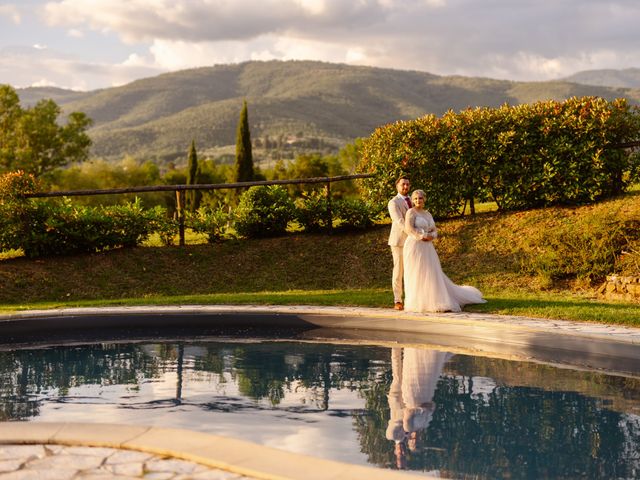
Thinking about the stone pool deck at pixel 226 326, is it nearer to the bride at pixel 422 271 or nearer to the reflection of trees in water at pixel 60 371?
the bride at pixel 422 271

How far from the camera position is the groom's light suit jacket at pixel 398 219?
10883mm

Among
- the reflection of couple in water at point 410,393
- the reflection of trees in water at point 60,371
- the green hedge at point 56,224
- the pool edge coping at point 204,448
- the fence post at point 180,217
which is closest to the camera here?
the pool edge coping at point 204,448

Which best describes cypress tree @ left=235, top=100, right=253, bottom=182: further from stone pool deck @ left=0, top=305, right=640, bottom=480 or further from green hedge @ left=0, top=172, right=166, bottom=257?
stone pool deck @ left=0, top=305, right=640, bottom=480

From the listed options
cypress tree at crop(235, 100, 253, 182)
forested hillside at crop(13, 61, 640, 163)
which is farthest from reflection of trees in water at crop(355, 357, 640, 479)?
forested hillside at crop(13, 61, 640, 163)

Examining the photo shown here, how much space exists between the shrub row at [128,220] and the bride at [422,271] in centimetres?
557

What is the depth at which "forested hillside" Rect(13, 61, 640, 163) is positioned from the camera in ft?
341

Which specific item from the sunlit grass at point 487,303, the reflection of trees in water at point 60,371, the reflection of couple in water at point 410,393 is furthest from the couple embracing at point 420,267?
the reflection of trees in water at point 60,371

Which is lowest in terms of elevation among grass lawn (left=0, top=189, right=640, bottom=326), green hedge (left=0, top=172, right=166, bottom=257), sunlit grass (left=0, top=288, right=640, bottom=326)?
sunlit grass (left=0, top=288, right=640, bottom=326)

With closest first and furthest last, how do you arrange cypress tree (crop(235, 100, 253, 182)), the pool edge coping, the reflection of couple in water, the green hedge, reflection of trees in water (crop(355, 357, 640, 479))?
the pool edge coping < reflection of trees in water (crop(355, 357, 640, 479)) < the reflection of couple in water < the green hedge < cypress tree (crop(235, 100, 253, 182))

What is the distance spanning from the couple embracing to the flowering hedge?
5057mm

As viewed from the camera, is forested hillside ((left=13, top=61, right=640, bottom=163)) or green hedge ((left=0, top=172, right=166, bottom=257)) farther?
forested hillside ((left=13, top=61, right=640, bottom=163))

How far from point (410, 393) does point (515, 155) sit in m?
9.62

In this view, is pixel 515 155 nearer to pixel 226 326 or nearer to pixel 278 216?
pixel 278 216

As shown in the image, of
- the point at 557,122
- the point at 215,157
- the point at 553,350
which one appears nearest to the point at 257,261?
the point at 557,122
